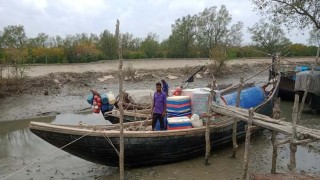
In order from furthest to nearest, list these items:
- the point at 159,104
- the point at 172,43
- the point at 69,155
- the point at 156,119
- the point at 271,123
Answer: the point at 172,43
the point at 69,155
the point at 156,119
the point at 159,104
the point at 271,123

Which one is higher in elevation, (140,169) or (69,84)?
(69,84)

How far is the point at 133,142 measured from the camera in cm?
765

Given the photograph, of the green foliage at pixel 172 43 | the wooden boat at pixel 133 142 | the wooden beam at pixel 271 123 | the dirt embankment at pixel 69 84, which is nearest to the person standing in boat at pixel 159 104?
the wooden boat at pixel 133 142

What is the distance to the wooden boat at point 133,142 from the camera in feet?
23.8

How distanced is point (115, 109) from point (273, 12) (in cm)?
1010

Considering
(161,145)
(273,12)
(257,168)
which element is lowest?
(257,168)

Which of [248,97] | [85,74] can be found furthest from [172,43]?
[248,97]

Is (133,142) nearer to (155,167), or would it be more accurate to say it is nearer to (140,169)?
(140,169)

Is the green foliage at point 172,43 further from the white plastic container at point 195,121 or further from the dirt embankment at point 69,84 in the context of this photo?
the white plastic container at point 195,121

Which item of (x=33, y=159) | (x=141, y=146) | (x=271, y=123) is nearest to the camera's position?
(x=271, y=123)

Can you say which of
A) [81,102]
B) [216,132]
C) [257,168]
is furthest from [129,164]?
[81,102]

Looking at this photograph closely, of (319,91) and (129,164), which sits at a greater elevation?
(319,91)

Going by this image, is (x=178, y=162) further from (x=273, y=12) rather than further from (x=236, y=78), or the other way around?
(x=236, y=78)

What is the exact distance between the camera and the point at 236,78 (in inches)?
1141
